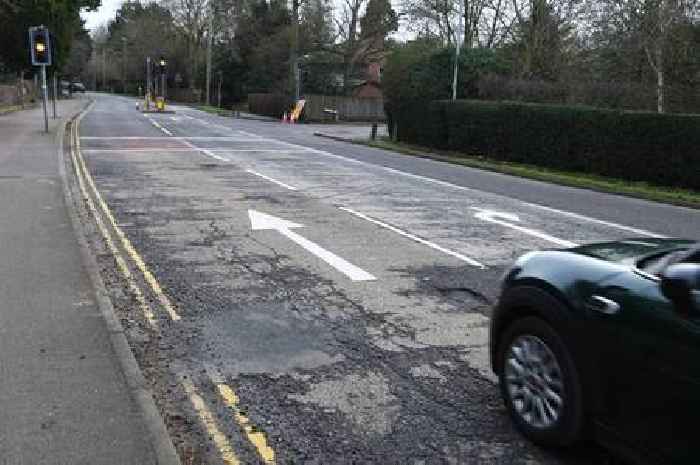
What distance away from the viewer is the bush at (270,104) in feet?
188

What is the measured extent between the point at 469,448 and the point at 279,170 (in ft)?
51.2

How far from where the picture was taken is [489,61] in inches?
1314

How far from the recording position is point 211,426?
4.54 metres

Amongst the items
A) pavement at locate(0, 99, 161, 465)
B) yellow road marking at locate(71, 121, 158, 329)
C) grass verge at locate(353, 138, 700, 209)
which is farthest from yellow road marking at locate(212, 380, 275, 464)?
grass verge at locate(353, 138, 700, 209)

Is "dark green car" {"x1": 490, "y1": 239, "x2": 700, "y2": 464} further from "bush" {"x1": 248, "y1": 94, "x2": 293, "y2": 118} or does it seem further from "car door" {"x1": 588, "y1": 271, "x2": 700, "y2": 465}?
"bush" {"x1": 248, "y1": 94, "x2": 293, "y2": 118}

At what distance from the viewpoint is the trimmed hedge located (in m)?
18.1

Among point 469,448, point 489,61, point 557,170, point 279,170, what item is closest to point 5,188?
point 279,170

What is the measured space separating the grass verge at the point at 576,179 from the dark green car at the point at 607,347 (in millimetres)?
12656

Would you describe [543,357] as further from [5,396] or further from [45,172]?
[45,172]

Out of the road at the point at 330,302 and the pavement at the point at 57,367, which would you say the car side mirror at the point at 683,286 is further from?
the pavement at the point at 57,367

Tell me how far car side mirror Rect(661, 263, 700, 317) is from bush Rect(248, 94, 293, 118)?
5391 centimetres

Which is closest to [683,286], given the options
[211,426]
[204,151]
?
[211,426]

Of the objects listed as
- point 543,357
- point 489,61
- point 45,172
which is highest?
point 489,61

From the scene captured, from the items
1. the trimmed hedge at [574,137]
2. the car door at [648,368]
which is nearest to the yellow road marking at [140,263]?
the car door at [648,368]
